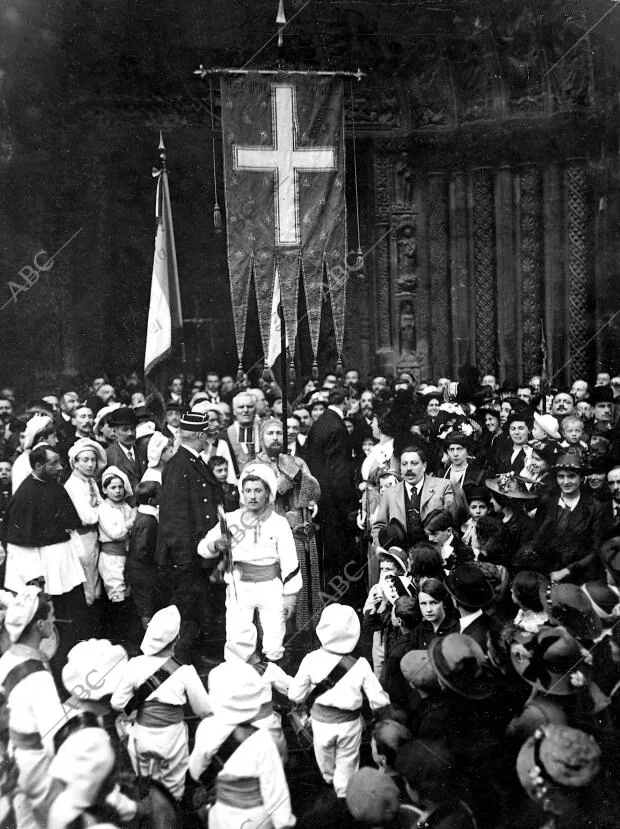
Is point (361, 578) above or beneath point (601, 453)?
beneath

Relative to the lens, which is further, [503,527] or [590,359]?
[590,359]

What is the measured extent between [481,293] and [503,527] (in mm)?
8515

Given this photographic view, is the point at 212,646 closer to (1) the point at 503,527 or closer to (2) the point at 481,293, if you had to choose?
(1) the point at 503,527

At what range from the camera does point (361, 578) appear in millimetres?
8117

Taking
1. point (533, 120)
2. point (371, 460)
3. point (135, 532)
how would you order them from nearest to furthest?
point (135, 532)
point (371, 460)
point (533, 120)

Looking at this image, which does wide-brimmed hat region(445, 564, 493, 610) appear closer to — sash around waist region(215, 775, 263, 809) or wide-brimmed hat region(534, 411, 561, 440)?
sash around waist region(215, 775, 263, 809)

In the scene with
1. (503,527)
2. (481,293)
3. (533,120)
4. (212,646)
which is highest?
(533,120)

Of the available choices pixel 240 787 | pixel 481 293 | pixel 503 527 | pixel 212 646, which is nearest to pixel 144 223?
pixel 481 293

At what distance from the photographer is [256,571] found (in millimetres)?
6184

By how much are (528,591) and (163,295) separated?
20.4 feet

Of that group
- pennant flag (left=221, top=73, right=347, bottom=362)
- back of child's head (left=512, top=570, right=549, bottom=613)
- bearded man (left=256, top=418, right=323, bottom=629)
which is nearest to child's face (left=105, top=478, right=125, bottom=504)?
bearded man (left=256, top=418, right=323, bottom=629)

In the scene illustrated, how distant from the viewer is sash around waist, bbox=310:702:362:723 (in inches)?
182

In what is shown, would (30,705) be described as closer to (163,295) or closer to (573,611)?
(573,611)

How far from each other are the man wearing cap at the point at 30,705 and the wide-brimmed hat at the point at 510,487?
363 centimetres
